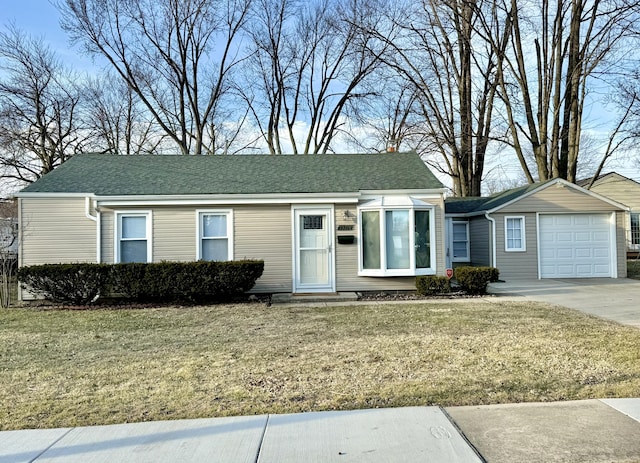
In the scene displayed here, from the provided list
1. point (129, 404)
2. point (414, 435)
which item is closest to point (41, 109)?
point (129, 404)

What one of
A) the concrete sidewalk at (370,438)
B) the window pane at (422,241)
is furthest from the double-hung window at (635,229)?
the concrete sidewalk at (370,438)

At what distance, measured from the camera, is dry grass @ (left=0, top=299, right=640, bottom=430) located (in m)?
4.20

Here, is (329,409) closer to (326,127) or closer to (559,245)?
(559,245)

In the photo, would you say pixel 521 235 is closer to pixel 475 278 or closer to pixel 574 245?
pixel 574 245

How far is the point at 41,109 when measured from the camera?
78.0 feet

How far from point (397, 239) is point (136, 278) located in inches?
255

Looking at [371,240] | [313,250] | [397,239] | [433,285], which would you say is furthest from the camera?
[313,250]

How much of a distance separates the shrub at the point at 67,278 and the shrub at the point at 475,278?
28.2 ft

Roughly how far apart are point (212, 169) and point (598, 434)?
1197cm

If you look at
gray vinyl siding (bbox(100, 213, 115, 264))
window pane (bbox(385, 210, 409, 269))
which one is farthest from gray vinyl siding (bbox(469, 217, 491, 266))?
gray vinyl siding (bbox(100, 213, 115, 264))

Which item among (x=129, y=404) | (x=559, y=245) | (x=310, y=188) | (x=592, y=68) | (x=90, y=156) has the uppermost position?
(x=592, y=68)

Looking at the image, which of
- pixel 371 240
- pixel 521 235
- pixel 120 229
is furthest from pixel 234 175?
pixel 521 235

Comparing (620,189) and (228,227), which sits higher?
(620,189)

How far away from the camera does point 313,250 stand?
12.1m
